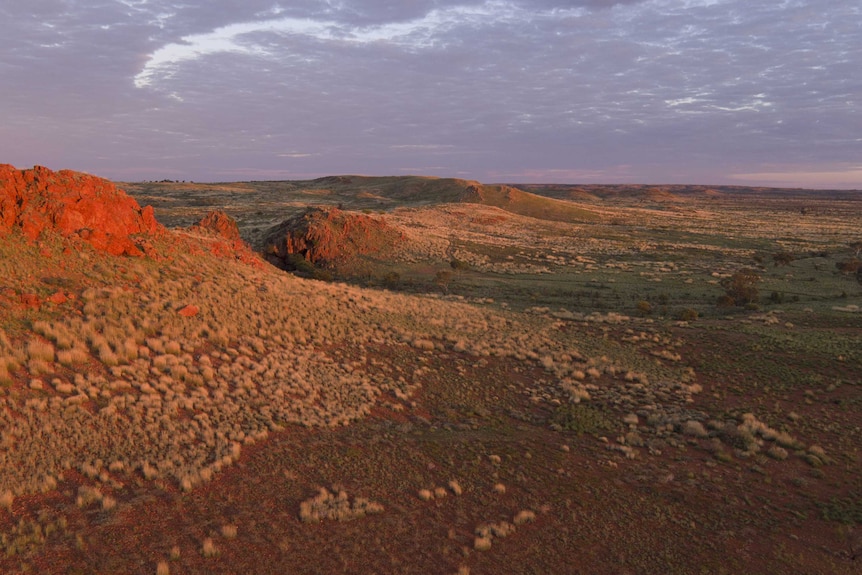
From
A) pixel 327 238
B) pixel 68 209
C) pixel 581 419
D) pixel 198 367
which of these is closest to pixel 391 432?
pixel 581 419

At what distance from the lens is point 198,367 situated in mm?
14812

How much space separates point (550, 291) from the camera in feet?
129

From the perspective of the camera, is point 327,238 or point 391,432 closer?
point 391,432

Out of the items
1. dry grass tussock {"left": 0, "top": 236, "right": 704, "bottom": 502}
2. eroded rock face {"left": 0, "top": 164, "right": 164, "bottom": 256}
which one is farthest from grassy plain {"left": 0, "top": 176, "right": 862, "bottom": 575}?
eroded rock face {"left": 0, "top": 164, "right": 164, "bottom": 256}

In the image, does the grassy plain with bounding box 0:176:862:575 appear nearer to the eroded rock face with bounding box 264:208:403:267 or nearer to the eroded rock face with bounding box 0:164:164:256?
the eroded rock face with bounding box 0:164:164:256

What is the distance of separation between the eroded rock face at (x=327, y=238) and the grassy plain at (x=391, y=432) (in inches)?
806

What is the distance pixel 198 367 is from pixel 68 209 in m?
12.2

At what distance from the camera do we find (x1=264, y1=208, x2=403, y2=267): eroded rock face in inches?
1889

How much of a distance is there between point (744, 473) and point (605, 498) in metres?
4.14

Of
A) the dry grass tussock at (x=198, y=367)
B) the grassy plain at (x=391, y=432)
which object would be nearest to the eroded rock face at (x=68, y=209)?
the grassy plain at (x=391, y=432)

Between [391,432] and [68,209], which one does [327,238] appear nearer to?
[68,209]

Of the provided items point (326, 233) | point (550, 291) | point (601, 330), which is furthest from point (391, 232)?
point (601, 330)

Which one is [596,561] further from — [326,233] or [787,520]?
[326,233]

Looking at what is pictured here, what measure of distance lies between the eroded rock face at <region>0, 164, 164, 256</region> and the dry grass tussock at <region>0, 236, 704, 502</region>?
1873 millimetres
